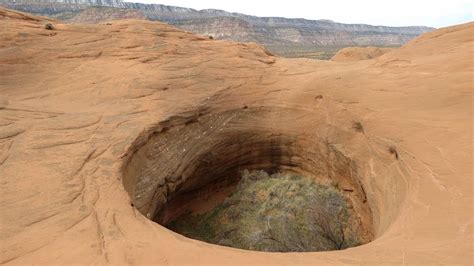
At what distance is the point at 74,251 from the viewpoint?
4254 millimetres

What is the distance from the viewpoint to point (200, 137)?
945 centimetres

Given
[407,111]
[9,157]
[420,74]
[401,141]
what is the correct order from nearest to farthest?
[9,157]
[401,141]
[407,111]
[420,74]

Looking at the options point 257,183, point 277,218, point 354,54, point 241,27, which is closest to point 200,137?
point 257,183

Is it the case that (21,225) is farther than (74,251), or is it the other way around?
(21,225)

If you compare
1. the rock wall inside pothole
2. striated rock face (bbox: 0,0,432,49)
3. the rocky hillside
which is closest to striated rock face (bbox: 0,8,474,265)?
the rock wall inside pothole

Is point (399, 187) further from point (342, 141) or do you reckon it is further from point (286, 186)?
point (286, 186)

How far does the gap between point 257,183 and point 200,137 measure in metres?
1.88

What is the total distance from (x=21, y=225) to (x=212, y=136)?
215 inches

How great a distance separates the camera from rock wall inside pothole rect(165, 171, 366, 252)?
25.4ft

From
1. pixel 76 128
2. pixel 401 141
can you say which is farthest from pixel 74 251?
pixel 401 141

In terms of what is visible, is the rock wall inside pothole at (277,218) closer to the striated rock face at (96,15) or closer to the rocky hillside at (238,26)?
the rocky hillside at (238,26)

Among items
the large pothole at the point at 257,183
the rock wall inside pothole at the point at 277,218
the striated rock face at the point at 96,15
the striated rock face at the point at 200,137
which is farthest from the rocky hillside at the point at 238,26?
the rock wall inside pothole at the point at 277,218

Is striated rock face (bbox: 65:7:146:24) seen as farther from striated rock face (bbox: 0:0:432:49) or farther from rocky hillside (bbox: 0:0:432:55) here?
striated rock face (bbox: 0:0:432:49)

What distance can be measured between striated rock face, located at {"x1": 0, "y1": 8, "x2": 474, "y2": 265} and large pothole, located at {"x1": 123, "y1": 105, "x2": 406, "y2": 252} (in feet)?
0.14
